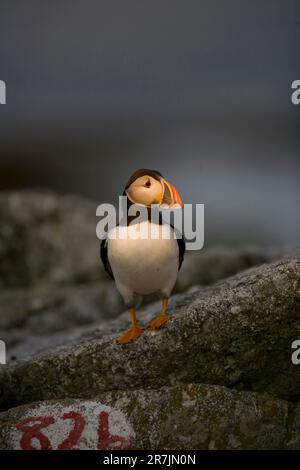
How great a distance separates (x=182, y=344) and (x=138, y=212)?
0.90 m

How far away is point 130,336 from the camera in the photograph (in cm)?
383

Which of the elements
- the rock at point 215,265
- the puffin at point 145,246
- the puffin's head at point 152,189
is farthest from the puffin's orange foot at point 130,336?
the rock at point 215,265

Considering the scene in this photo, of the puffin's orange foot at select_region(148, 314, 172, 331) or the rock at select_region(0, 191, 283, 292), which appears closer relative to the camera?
the puffin's orange foot at select_region(148, 314, 172, 331)

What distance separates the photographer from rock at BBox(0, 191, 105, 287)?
7.68m

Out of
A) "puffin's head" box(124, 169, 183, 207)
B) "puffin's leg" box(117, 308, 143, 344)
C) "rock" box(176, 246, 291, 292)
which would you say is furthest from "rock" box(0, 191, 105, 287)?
"puffin's head" box(124, 169, 183, 207)

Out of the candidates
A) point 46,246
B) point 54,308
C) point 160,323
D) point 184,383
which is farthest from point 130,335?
point 46,246

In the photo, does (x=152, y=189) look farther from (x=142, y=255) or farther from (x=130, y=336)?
(x=130, y=336)

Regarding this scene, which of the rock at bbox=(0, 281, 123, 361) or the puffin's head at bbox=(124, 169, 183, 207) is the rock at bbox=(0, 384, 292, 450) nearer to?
the puffin's head at bbox=(124, 169, 183, 207)

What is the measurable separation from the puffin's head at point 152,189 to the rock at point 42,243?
4202mm

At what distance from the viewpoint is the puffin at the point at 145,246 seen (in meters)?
3.57

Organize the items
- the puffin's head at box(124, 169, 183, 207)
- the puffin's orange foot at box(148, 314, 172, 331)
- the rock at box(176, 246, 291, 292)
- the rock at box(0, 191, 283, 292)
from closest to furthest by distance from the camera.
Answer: the puffin's head at box(124, 169, 183, 207) < the puffin's orange foot at box(148, 314, 172, 331) < the rock at box(176, 246, 291, 292) < the rock at box(0, 191, 283, 292)

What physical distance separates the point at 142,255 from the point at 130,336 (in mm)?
597

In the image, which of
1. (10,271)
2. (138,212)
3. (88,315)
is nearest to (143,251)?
(138,212)

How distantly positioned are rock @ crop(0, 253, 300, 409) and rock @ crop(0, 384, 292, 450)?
0.09 m
